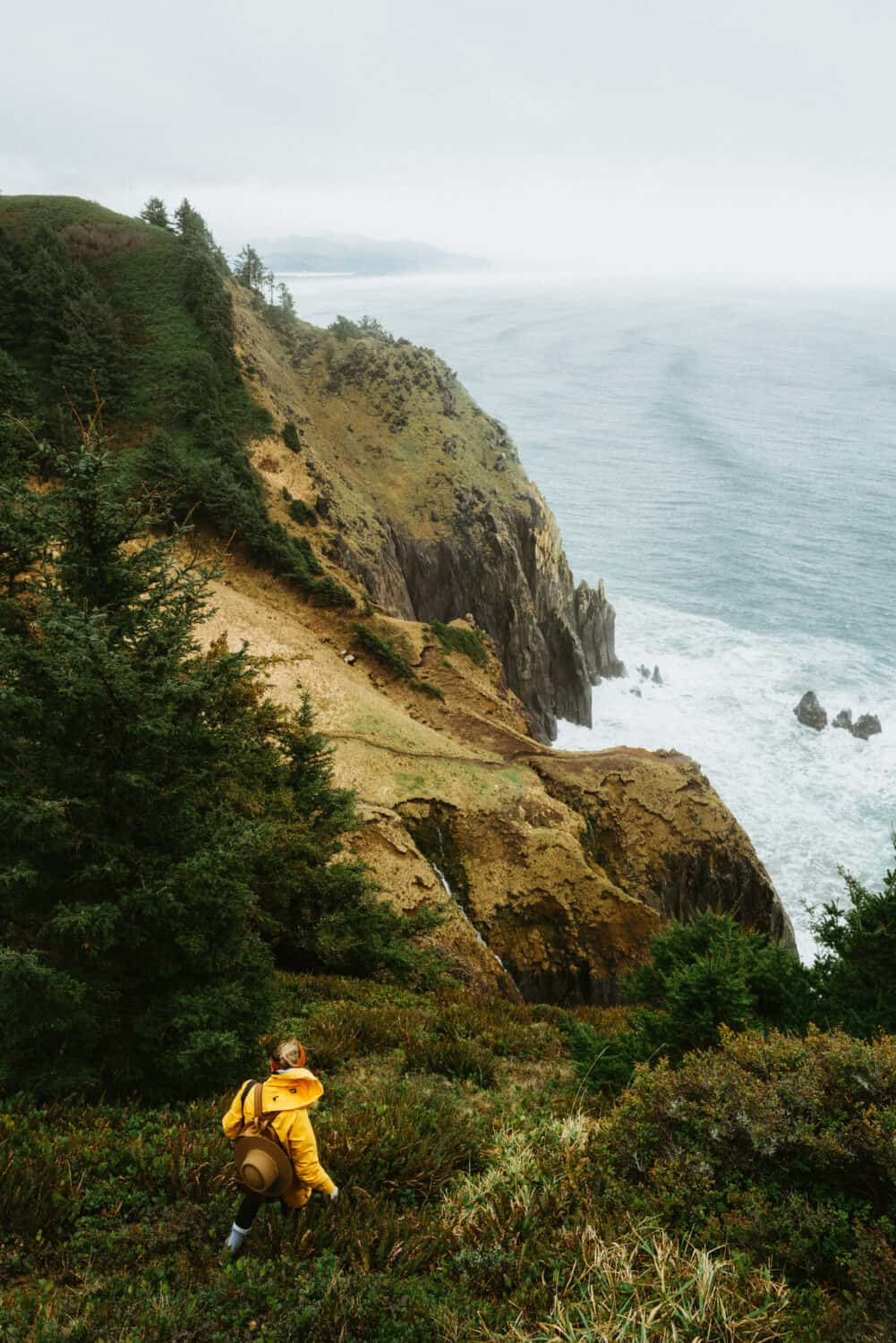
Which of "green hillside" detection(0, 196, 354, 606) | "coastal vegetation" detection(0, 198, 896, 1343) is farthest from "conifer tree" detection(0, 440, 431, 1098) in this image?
"green hillside" detection(0, 196, 354, 606)

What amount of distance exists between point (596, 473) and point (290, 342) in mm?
66637

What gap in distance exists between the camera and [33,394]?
28000 mm

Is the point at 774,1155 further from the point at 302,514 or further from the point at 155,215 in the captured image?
the point at 155,215

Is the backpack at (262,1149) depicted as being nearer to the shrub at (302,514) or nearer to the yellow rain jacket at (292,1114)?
the yellow rain jacket at (292,1114)

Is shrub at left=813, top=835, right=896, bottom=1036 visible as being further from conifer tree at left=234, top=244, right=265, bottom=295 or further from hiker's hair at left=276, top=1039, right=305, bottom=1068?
conifer tree at left=234, top=244, right=265, bottom=295

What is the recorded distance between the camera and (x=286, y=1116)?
5211 mm

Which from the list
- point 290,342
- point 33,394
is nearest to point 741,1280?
point 33,394

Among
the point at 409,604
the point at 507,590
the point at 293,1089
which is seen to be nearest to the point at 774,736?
the point at 507,590

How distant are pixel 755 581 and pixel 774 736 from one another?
31.7 metres

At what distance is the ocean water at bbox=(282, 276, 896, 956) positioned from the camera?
4559 cm

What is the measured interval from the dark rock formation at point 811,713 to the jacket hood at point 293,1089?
55844 mm

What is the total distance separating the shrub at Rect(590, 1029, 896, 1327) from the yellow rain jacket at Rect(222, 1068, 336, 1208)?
8.92 feet

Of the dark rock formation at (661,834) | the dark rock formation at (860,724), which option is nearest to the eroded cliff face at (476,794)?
the dark rock formation at (661,834)

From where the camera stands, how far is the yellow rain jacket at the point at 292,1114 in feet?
17.1
